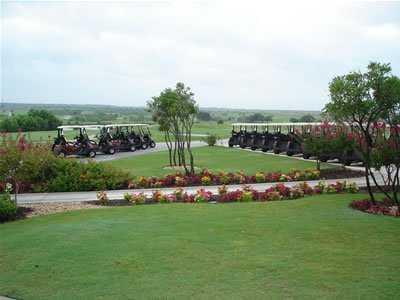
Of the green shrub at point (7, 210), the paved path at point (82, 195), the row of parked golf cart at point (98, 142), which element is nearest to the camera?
the green shrub at point (7, 210)

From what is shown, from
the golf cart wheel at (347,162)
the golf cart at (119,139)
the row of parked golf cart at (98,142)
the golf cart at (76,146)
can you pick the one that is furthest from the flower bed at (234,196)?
the golf cart at (119,139)

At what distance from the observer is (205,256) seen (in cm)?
673

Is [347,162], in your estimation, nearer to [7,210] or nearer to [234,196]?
[234,196]

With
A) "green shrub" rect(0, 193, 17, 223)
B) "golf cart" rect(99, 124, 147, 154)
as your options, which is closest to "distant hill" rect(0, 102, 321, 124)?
"golf cart" rect(99, 124, 147, 154)

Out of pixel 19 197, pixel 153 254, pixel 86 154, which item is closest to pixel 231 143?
pixel 86 154

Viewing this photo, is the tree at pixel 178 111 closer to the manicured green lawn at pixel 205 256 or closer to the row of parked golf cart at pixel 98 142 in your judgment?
the row of parked golf cart at pixel 98 142

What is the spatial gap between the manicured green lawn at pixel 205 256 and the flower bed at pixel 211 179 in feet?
18.0

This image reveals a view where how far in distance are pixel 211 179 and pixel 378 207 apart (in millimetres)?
6751

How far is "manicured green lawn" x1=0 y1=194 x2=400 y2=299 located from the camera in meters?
5.44

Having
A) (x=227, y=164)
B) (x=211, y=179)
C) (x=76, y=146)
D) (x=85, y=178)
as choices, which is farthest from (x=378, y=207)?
(x=76, y=146)

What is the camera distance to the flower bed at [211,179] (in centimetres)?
1591

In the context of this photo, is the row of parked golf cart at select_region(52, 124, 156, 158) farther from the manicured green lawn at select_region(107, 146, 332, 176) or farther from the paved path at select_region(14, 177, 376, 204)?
the paved path at select_region(14, 177, 376, 204)

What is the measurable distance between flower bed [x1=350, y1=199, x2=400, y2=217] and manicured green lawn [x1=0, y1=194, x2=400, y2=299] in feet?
1.43

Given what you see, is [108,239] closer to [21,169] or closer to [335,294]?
[335,294]
